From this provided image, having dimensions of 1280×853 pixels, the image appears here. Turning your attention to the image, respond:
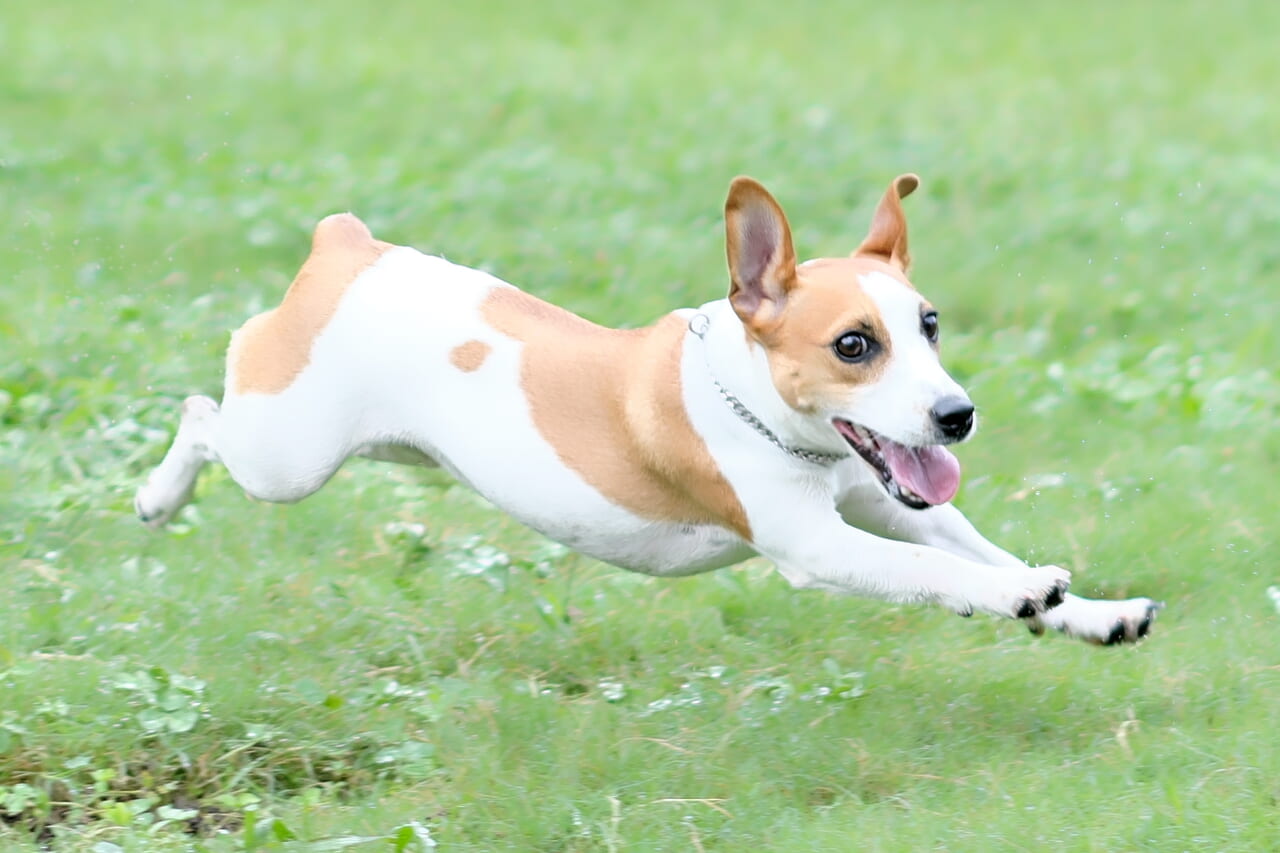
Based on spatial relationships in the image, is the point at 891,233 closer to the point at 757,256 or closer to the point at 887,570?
the point at 757,256

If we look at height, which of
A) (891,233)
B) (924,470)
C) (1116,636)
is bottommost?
(1116,636)

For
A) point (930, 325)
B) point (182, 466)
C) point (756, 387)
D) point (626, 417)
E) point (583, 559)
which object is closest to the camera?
point (930, 325)

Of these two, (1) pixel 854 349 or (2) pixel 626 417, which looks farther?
(2) pixel 626 417

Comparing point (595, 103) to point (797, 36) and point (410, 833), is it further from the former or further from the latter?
point (410, 833)

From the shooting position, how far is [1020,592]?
4.39 m

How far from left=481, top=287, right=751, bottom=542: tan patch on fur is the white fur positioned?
4 centimetres

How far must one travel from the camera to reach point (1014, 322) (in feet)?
29.6

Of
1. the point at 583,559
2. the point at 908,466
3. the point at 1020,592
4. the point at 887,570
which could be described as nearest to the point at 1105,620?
the point at 1020,592

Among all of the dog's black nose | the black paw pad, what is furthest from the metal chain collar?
the black paw pad

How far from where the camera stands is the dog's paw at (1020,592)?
173 inches

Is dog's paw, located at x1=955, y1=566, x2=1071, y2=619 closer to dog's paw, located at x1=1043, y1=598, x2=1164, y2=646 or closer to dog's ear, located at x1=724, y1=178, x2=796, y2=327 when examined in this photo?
dog's paw, located at x1=1043, y1=598, x2=1164, y2=646

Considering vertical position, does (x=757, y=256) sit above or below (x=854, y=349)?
above

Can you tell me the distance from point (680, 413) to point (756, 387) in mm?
259

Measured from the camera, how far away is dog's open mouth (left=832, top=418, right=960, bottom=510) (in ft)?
14.6
